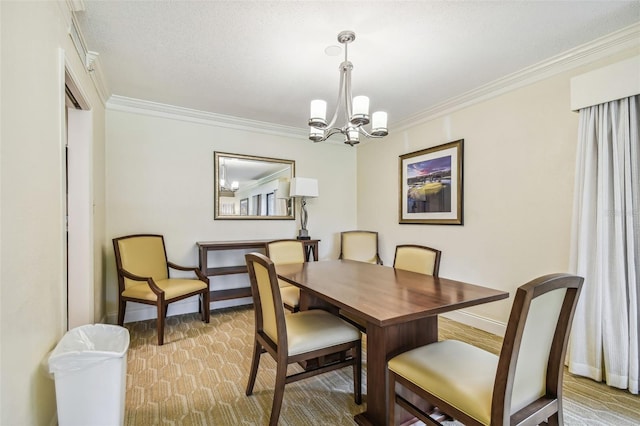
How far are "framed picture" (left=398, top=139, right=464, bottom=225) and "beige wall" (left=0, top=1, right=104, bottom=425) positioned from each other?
11.0ft

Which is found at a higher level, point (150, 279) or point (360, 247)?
point (360, 247)

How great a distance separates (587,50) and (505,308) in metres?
2.23

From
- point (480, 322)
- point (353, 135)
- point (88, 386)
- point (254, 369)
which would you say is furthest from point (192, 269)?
point (480, 322)

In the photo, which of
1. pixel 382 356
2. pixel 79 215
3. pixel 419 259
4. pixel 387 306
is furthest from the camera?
pixel 419 259

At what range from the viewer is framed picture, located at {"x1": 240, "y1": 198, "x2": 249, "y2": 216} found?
3935 mm

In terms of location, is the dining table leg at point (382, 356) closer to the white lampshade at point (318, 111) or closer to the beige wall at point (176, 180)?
the white lampshade at point (318, 111)

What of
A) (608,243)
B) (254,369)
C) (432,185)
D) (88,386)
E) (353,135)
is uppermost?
(353,135)

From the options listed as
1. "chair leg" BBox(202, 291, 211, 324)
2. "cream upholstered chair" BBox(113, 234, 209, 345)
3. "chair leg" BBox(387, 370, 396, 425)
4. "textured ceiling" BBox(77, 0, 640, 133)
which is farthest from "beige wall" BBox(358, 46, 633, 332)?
"cream upholstered chair" BBox(113, 234, 209, 345)

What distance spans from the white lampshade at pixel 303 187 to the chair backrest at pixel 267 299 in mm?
2199

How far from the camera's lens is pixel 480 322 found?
3.04 meters

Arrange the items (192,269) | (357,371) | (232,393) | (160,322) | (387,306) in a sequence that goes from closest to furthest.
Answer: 1. (387,306)
2. (357,371)
3. (232,393)
4. (160,322)
5. (192,269)

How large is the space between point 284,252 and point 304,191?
3.89ft

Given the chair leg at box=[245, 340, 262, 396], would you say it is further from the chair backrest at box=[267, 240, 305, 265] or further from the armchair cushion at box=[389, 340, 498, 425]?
the chair backrest at box=[267, 240, 305, 265]

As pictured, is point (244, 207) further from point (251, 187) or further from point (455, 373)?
point (455, 373)
